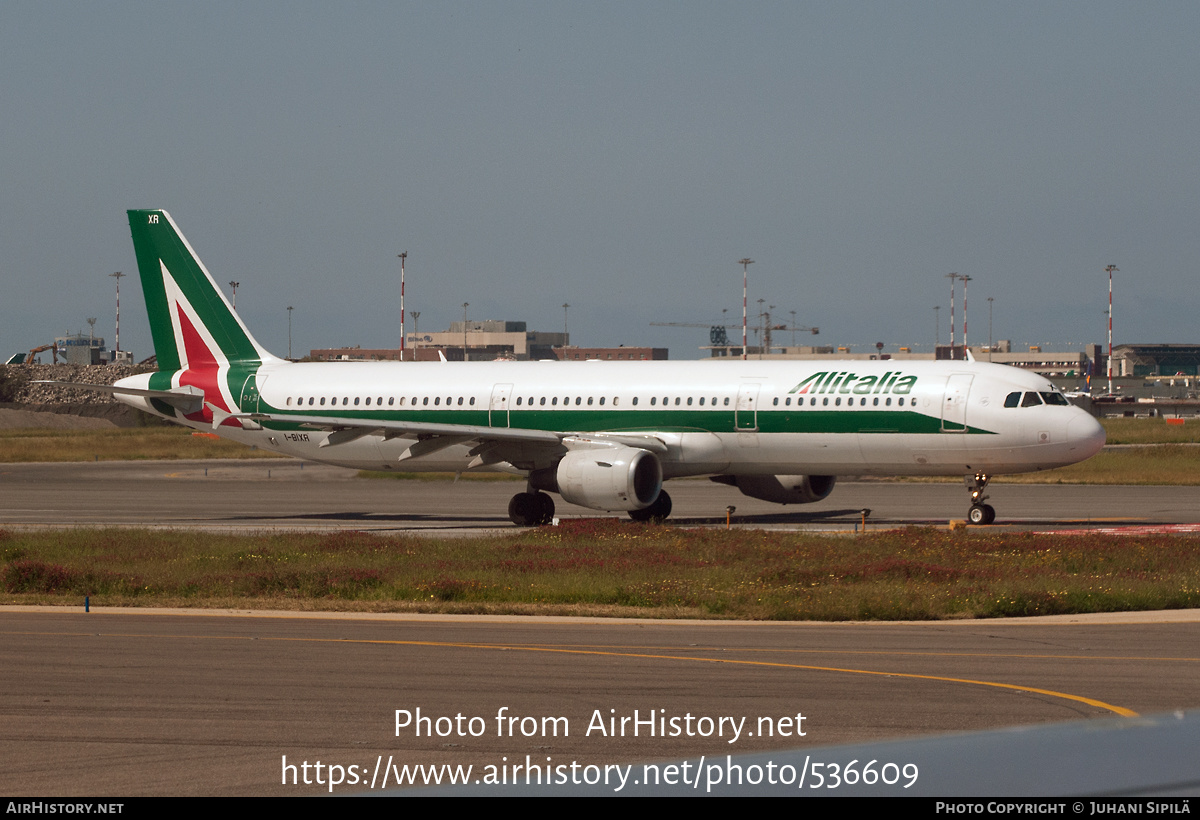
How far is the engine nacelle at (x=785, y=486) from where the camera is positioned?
37062mm

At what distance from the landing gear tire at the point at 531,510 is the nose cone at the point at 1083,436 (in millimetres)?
12969

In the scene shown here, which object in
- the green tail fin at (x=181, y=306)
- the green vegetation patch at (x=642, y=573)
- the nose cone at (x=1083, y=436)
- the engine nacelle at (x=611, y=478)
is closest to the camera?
the green vegetation patch at (x=642, y=573)

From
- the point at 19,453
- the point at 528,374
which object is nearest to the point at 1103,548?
the point at 528,374

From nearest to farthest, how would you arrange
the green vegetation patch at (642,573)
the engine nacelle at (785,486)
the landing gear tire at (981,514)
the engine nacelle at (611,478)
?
the green vegetation patch at (642,573) < the engine nacelle at (611,478) < the landing gear tire at (981,514) < the engine nacelle at (785,486)

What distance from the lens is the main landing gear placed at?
1332 inches

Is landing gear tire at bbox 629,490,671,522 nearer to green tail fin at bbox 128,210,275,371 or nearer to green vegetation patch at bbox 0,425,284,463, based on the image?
green tail fin at bbox 128,210,275,371

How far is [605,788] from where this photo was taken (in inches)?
177

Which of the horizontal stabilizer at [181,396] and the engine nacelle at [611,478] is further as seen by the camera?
the horizontal stabilizer at [181,396]

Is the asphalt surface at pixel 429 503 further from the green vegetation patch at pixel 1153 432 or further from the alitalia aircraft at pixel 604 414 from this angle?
the green vegetation patch at pixel 1153 432

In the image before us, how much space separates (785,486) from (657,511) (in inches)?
141

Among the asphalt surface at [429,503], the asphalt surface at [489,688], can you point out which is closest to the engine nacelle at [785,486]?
the asphalt surface at [429,503]

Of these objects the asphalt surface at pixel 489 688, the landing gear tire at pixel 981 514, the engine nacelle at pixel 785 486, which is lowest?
the landing gear tire at pixel 981 514

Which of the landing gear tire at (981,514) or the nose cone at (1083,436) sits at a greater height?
the nose cone at (1083,436)

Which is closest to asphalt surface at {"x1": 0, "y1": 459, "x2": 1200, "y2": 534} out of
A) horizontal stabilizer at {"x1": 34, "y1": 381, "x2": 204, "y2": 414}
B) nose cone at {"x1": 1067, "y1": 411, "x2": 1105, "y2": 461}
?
nose cone at {"x1": 1067, "y1": 411, "x2": 1105, "y2": 461}
